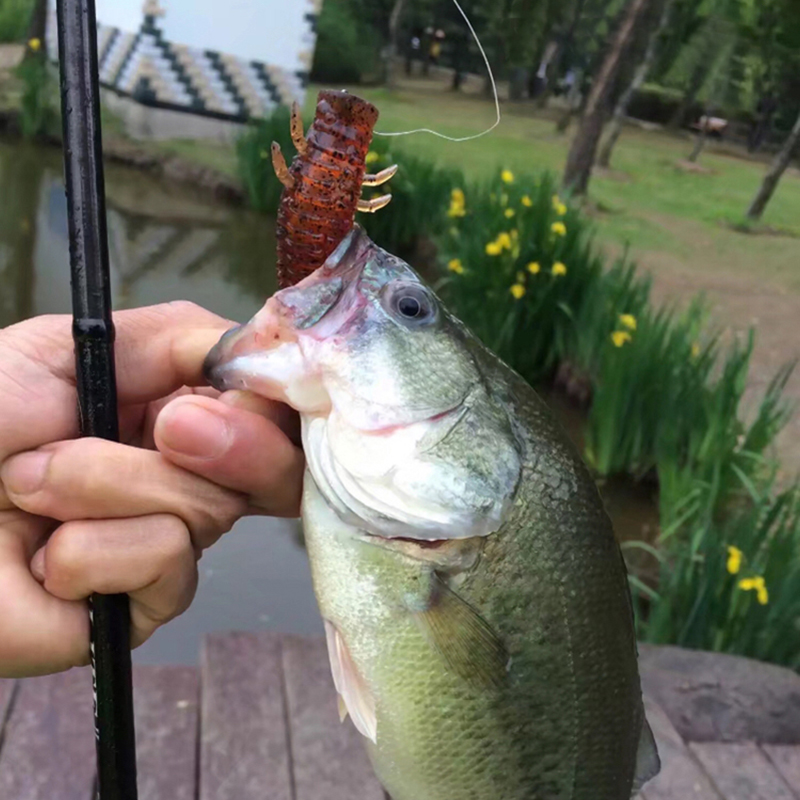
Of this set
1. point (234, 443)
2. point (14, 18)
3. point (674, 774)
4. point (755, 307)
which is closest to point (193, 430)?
point (234, 443)

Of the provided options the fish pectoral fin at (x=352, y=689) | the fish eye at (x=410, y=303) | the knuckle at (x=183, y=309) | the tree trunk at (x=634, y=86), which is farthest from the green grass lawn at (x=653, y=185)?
the fish pectoral fin at (x=352, y=689)

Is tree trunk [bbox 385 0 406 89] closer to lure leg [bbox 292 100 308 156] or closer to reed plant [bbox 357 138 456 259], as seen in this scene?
reed plant [bbox 357 138 456 259]

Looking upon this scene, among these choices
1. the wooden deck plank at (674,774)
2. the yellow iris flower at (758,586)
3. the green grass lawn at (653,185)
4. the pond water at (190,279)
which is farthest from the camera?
the green grass lawn at (653,185)

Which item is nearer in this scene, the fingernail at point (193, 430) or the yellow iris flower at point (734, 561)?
the fingernail at point (193, 430)

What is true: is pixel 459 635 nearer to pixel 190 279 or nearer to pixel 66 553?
pixel 66 553

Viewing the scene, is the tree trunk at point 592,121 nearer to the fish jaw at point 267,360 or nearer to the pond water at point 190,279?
the pond water at point 190,279

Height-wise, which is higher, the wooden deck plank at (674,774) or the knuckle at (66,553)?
the knuckle at (66,553)

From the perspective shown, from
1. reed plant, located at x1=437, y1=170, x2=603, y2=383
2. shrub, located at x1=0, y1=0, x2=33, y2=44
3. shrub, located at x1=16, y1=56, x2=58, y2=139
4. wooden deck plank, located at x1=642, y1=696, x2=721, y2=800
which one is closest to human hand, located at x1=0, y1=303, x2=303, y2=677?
wooden deck plank, located at x1=642, y1=696, x2=721, y2=800
